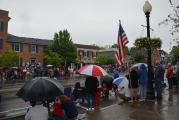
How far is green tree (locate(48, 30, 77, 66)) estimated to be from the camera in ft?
210

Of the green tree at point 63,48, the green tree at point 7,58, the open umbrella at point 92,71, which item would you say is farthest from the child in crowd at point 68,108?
the green tree at point 63,48

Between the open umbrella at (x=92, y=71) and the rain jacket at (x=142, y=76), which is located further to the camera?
the rain jacket at (x=142, y=76)

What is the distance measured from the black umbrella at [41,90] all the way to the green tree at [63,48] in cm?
5587

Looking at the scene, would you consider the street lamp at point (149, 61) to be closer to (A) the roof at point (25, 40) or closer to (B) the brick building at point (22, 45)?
(B) the brick building at point (22, 45)

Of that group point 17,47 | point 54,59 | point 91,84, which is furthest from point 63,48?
point 91,84

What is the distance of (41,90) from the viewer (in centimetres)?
763

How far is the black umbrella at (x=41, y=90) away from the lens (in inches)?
296

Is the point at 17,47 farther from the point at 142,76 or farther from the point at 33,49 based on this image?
the point at 142,76

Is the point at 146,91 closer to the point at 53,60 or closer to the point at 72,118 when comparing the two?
the point at 72,118

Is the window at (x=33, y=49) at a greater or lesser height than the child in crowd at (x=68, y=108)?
greater

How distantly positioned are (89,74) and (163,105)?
3.78m

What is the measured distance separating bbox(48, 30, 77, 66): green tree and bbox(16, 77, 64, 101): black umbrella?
5587 cm

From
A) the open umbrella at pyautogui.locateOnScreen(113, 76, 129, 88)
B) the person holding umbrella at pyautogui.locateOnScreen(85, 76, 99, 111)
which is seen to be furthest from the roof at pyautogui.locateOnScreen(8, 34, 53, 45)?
the person holding umbrella at pyautogui.locateOnScreen(85, 76, 99, 111)

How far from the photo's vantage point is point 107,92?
1775cm
